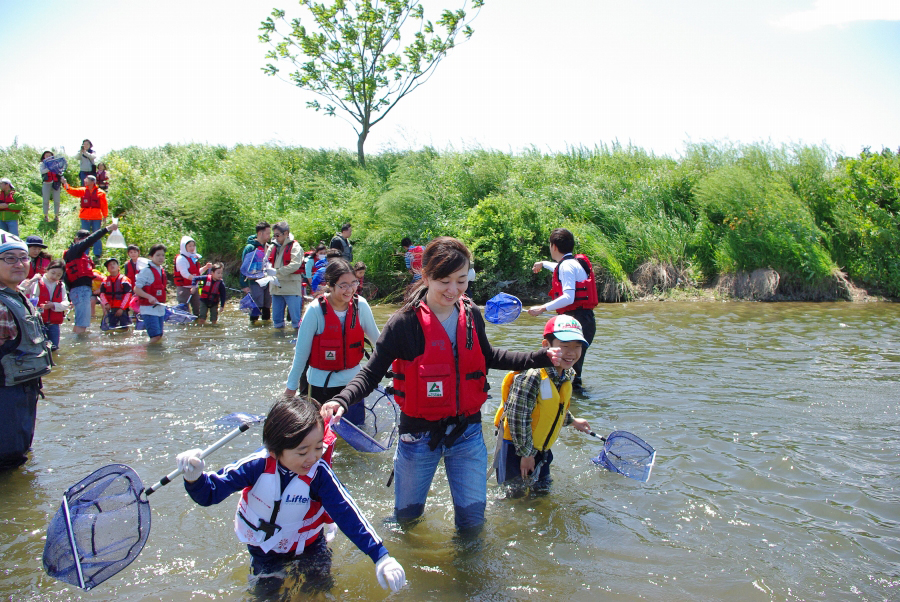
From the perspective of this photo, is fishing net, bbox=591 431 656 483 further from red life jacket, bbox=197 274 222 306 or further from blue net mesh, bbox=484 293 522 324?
red life jacket, bbox=197 274 222 306

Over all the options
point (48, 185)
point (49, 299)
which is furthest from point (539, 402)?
point (48, 185)

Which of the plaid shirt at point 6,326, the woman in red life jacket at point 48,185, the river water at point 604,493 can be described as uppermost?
the woman in red life jacket at point 48,185

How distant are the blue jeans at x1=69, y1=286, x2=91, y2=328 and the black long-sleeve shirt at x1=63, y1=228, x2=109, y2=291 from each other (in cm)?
15

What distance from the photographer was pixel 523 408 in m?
4.08

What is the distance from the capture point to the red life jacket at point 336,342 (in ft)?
16.5

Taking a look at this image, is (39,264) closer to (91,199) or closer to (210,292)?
(210,292)

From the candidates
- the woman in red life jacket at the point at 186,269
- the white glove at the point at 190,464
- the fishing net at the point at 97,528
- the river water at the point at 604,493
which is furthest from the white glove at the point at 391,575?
the woman in red life jacket at the point at 186,269

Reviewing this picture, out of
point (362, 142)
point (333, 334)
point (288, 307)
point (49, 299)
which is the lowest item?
point (288, 307)

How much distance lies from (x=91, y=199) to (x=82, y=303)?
6045mm

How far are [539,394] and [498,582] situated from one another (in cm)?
121

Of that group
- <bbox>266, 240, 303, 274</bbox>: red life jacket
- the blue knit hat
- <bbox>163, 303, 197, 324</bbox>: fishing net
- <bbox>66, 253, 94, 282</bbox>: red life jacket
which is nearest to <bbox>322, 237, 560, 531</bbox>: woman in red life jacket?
the blue knit hat

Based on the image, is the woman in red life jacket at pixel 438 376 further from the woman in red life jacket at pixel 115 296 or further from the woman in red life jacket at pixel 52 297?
the woman in red life jacket at pixel 115 296

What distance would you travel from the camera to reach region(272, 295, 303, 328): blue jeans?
10.9 meters

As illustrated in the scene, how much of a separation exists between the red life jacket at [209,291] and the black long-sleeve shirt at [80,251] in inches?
95.1
